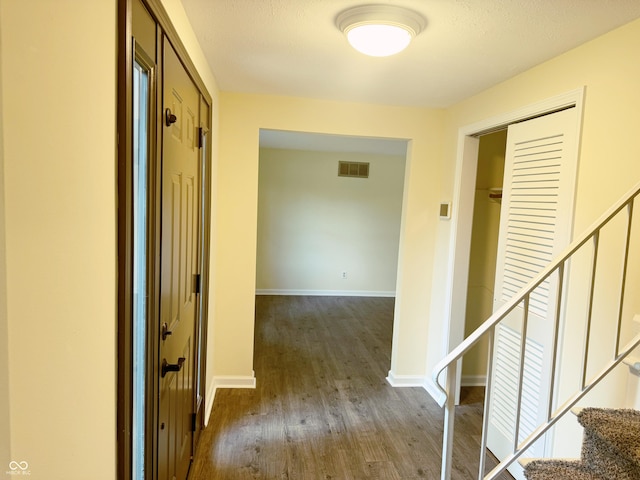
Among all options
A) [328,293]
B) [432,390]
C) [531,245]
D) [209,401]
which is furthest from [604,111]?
[328,293]

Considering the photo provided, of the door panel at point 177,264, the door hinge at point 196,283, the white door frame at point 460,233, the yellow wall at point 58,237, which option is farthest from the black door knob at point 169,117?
the white door frame at point 460,233

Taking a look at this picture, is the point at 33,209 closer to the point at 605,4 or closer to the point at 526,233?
the point at 605,4

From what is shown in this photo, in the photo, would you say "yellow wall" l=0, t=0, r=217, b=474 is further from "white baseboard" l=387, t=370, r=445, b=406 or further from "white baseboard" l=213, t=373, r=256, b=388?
"white baseboard" l=387, t=370, r=445, b=406

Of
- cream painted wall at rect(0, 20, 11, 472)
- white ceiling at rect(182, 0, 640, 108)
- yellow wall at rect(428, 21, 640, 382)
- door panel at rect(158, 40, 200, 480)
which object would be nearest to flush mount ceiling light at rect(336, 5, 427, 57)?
white ceiling at rect(182, 0, 640, 108)

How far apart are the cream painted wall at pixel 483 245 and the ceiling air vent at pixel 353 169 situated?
3.27m

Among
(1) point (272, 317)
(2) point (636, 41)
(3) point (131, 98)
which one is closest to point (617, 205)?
(2) point (636, 41)

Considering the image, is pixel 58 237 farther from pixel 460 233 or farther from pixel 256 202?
pixel 460 233

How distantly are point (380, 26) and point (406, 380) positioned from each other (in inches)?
114

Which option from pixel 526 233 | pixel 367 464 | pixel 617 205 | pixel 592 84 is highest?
pixel 592 84

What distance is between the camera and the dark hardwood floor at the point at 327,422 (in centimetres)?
236

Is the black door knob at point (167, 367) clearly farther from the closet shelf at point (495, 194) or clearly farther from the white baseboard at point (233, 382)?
the closet shelf at point (495, 194)

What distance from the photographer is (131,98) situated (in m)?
1.01

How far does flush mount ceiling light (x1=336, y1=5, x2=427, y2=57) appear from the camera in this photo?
163cm

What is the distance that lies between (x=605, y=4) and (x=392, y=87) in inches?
54.0
